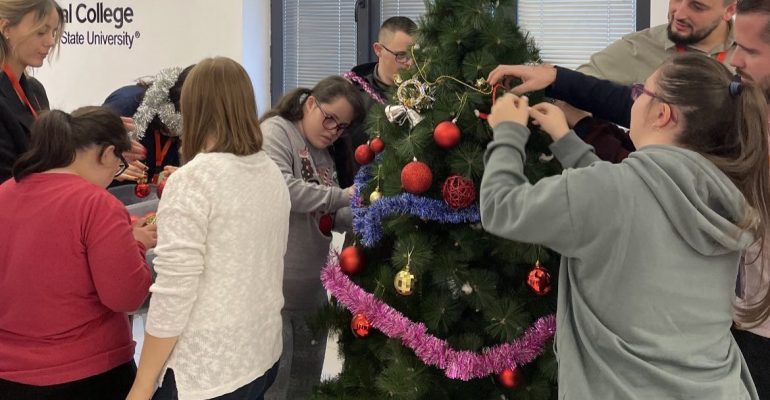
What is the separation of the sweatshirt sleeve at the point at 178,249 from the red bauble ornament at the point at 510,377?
772 mm

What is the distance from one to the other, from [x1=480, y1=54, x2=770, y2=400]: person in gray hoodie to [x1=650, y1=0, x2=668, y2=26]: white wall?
2226 millimetres

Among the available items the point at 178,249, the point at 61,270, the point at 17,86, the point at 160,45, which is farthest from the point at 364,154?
the point at 160,45

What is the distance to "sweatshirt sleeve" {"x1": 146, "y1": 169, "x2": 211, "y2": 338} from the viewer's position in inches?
65.4

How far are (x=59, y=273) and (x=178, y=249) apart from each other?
1.18ft

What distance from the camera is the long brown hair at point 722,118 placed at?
4.46 ft

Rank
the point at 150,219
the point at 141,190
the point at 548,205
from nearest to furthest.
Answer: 1. the point at 548,205
2. the point at 150,219
3. the point at 141,190

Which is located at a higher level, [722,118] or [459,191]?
[722,118]

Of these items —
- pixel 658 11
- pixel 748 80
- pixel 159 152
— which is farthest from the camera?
pixel 658 11

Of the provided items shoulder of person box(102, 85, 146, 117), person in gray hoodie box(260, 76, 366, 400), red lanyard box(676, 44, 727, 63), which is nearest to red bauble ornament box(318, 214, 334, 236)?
person in gray hoodie box(260, 76, 366, 400)

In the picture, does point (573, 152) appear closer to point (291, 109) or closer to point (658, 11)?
point (291, 109)

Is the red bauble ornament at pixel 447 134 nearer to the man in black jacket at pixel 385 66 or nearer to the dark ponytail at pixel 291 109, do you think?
the dark ponytail at pixel 291 109

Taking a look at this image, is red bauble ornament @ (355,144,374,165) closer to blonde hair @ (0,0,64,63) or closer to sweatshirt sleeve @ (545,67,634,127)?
sweatshirt sleeve @ (545,67,634,127)

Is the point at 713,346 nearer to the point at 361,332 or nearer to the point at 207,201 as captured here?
the point at 361,332

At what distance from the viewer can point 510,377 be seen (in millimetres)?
1746
